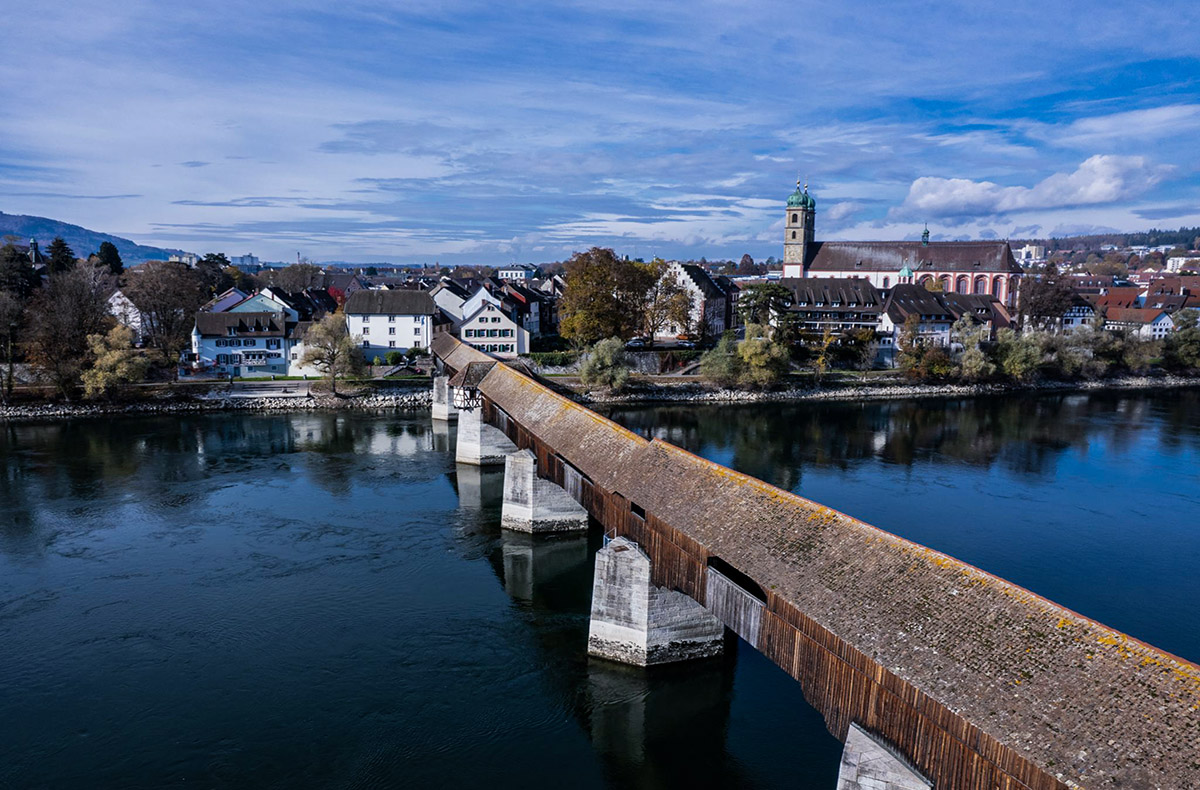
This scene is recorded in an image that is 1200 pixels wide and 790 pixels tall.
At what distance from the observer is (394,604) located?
21.7 m

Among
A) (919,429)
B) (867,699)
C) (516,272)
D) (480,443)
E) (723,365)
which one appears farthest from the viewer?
(516,272)

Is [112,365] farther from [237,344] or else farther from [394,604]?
[394,604]

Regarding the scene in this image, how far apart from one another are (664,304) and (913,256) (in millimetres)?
46129

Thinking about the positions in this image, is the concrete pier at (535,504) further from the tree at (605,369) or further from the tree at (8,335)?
the tree at (8,335)

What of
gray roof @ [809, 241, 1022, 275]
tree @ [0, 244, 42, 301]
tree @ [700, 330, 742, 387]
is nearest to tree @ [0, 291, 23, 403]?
tree @ [0, 244, 42, 301]

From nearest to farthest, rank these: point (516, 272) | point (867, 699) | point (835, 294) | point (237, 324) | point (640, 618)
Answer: point (867, 699), point (640, 618), point (237, 324), point (835, 294), point (516, 272)

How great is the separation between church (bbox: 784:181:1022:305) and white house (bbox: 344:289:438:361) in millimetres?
49735

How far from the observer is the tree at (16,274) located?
199 ft

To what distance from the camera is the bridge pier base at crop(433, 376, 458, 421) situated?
46.9m

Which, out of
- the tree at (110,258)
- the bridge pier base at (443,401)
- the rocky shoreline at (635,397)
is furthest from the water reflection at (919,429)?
the tree at (110,258)

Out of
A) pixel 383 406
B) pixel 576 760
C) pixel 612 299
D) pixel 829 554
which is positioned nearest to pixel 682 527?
pixel 829 554

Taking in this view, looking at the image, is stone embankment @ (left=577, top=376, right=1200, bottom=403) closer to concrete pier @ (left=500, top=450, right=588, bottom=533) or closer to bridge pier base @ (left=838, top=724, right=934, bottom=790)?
concrete pier @ (left=500, top=450, right=588, bottom=533)

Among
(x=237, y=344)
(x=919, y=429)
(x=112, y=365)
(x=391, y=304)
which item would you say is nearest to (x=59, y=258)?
(x=237, y=344)

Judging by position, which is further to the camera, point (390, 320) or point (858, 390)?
point (858, 390)
